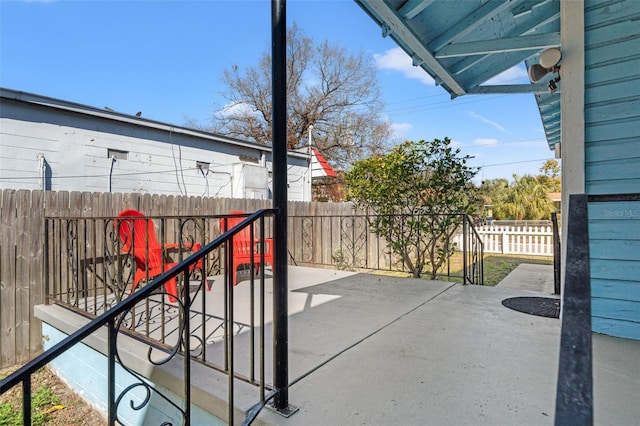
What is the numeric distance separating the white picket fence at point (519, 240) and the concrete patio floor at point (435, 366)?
7.51 m

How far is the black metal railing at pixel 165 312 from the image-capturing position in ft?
3.02

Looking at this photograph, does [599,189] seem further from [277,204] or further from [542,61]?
[277,204]

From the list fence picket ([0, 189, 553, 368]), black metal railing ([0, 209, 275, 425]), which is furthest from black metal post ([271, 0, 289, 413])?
fence picket ([0, 189, 553, 368])

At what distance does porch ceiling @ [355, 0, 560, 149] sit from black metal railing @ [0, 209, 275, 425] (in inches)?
70.9

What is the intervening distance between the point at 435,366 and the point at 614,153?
177cm

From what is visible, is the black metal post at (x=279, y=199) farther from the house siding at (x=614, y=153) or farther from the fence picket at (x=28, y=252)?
the fence picket at (x=28, y=252)

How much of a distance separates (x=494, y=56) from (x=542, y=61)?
1.17 meters

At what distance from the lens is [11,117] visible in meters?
4.79

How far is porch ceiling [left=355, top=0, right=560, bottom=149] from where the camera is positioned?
2.51 metres

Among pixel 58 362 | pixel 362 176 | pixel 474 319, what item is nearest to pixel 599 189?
pixel 474 319

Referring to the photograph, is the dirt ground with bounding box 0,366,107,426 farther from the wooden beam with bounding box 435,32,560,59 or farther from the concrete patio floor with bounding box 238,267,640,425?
the wooden beam with bounding box 435,32,560,59

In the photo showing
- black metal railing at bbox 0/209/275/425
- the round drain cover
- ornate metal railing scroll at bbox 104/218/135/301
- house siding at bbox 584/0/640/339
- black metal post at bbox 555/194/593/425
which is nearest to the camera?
black metal post at bbox 555/194/593/425

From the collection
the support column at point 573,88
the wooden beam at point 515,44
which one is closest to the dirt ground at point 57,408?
the support column at point 573,88

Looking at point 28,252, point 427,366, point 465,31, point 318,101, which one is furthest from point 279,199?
point 318,101
